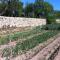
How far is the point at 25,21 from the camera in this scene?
31.5 metres

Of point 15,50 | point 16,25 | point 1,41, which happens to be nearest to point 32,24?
point 16,25

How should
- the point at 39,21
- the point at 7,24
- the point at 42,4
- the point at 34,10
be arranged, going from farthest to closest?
the point at 42,4 < the point at 34,10 < the point at 39,21 < the point at 7,24

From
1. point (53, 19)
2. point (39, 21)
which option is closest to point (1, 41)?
point (39, 21)

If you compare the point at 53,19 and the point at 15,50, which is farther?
the point at 53,19

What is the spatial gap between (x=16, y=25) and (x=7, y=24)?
9.62ft

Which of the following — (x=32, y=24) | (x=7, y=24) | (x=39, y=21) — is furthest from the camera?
(x=39, y=21)

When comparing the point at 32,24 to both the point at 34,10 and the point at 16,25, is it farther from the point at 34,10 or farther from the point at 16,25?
the point at 34,10

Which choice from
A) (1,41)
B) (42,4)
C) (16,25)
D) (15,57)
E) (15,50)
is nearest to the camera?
(15,57)

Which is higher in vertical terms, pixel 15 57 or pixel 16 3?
pixel 16 3

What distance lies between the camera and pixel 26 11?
190ft

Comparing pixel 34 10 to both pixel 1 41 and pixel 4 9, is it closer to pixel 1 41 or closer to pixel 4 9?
pixel 4 9

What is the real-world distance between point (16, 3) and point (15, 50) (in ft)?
108

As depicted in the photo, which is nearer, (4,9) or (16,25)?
(16,25)

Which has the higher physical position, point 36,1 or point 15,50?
point 36,1
